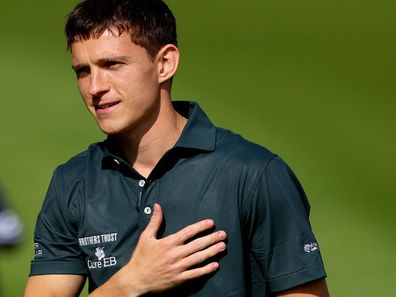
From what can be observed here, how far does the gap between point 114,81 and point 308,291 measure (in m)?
0.64

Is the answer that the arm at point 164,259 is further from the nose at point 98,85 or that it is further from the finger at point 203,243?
the nose at point 98,85

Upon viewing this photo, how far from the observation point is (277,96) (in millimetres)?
4656

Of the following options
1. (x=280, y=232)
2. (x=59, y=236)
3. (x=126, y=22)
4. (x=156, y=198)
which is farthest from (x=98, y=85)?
(x=280, y=232)

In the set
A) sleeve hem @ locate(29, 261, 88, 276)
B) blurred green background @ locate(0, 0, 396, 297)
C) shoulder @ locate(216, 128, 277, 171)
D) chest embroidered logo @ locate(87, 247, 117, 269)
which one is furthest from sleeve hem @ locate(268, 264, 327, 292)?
blurred green background @ locate(0, 0, 396, 297)

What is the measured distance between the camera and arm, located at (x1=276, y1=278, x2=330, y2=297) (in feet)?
8.16

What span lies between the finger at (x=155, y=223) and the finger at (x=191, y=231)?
0.04 m

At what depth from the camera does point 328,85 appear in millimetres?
4645

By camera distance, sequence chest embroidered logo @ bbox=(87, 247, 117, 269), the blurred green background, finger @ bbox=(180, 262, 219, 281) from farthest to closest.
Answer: the blurred green background
chest embroidered logo @ bbox=(87, 247, 117, 269)
finger @ bbox=(180, 262, 219, 281)

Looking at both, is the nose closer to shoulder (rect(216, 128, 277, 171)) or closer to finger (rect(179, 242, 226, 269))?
shoulder (rect(216, 128, 277, 171))

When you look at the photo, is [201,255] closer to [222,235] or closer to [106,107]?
[222,235]

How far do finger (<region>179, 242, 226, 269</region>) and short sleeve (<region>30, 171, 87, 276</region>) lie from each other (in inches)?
12.0

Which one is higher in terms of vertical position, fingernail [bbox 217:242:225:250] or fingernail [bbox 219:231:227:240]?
fingernail [bbox 219:231:227:240]

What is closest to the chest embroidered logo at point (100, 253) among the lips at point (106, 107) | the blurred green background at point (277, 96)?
the lips at point (106, 107)

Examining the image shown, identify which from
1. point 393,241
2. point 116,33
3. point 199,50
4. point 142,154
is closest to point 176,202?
point 142,154
